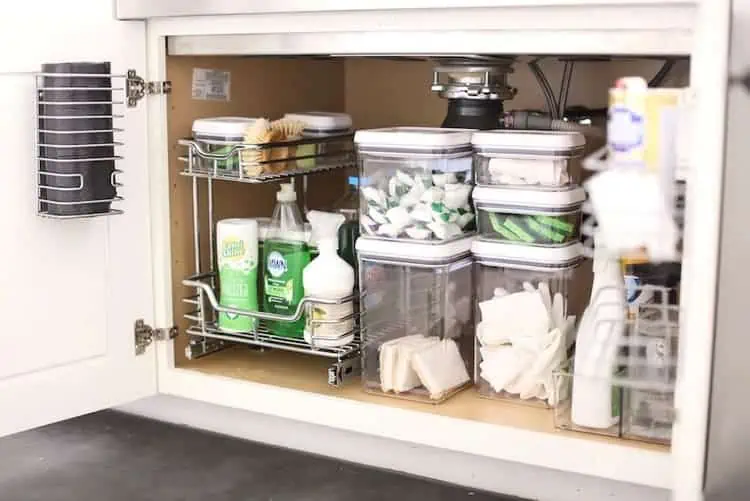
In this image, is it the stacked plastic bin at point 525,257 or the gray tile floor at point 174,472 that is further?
the gray tile floor at point 174,472

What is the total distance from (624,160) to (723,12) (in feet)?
0.62

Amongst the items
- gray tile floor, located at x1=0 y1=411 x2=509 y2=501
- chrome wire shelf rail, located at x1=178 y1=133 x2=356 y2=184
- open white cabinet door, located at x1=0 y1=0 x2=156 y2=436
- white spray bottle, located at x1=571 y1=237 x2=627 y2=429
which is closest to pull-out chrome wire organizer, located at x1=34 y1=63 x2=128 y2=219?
open white cabinet door, located at x1=0 y1=0 x2=156 y2=436

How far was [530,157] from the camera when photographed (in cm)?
147

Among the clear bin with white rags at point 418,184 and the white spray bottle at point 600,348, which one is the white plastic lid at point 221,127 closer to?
the clear bin with white rags at point 418,184

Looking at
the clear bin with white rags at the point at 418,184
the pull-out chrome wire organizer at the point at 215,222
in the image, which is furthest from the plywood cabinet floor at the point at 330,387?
the clear bin with white rags at the point at 418,184

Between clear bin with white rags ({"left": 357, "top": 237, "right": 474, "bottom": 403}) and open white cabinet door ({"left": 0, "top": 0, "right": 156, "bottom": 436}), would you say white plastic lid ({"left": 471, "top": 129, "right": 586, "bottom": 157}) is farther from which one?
open white cabinet door ({"left": 0, "top": 0, "right": 156, "bottom": 436})

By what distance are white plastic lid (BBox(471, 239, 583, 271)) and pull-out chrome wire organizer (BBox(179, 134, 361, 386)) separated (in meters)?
0.24

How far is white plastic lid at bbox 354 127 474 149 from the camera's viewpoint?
4.93ft

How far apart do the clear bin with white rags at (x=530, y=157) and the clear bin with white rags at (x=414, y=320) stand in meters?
0.13

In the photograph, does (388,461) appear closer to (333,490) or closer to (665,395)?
(333,490)

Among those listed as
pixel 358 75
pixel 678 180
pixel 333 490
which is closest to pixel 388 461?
pixel 333 490

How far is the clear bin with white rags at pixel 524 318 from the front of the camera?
4.96ft

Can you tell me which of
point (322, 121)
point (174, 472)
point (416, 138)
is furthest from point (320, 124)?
point (174, 472)

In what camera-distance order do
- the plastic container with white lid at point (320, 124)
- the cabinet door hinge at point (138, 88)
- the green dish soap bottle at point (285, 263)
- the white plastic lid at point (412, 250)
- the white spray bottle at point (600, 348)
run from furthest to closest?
the plastic container with white lid at point (320, 124) < the green dish soap bottle at point (285, 263) < the cabinet door hinge at point (138, 88) < the white plastic lid at point (412, 250) < the white spray bottle at point (600, 348)
